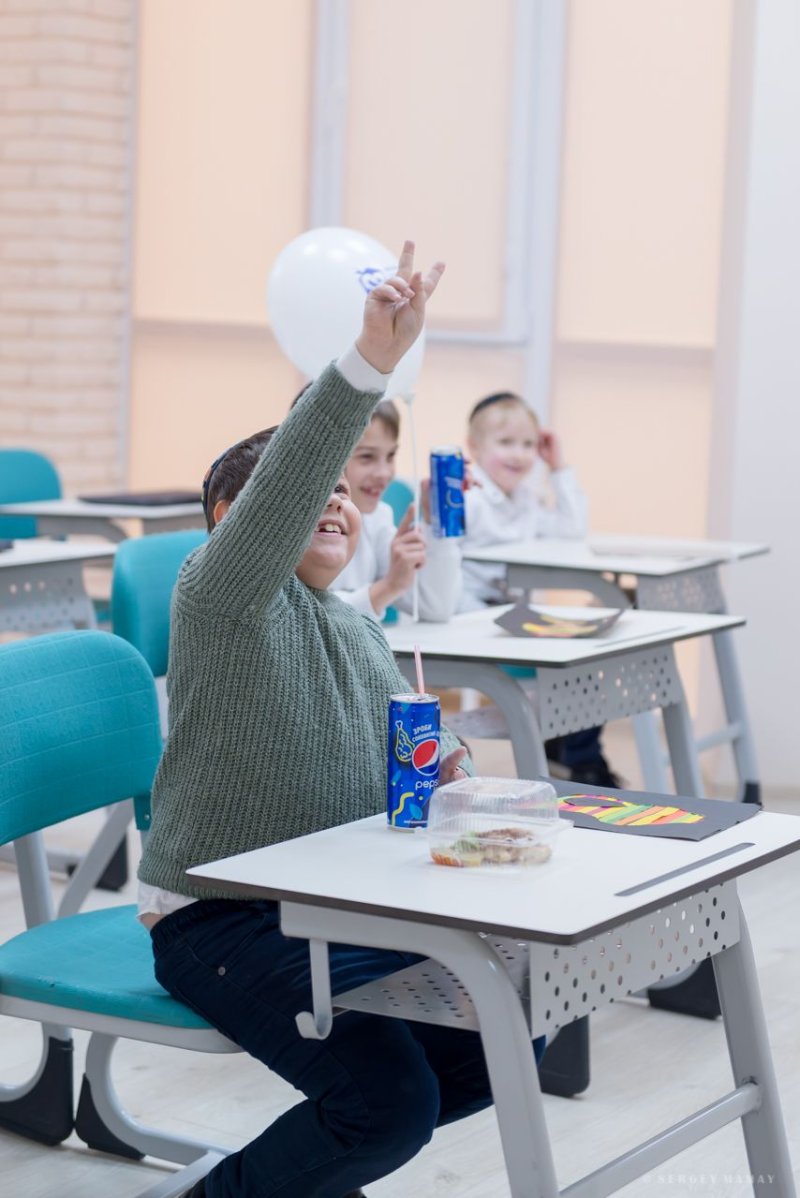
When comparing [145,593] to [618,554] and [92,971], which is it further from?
[618,554]

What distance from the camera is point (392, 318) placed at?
162 centimetres

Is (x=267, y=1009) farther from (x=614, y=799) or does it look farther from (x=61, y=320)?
(x=61, y=320)

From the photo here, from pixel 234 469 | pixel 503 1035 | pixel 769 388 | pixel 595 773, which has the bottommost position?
pixel 595 773

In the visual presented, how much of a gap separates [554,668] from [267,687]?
103cm

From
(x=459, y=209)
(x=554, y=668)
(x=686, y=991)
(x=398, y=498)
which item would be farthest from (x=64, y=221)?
(x=686, y=991)

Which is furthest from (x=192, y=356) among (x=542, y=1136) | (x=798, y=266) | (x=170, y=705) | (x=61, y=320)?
(x=542, y=1136)

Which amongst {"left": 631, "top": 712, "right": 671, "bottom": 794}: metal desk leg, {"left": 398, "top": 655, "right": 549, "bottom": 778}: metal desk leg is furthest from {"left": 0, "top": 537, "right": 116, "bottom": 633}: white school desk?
{"left": 631, "top": 712, "right": 671, "bottom": 794}: metal desk leg

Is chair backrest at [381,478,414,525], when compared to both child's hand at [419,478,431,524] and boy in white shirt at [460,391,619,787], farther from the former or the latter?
child's hand at [419,478,431,524]

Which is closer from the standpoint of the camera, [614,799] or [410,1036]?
[410,1036]

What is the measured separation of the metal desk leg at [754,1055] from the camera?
180 cm

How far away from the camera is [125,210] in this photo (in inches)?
234

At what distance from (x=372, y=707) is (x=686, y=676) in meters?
3.73

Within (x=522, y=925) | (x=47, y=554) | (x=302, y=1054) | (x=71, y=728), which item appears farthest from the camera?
(x=47, y=554)

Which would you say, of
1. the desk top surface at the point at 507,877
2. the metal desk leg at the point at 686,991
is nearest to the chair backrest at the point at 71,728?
the desk top surface at the point at 507,877
